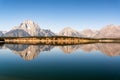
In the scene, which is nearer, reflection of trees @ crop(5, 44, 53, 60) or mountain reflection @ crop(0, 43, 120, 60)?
reflection of trees @ crop(5, 44, 53, 60)

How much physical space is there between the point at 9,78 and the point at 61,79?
8311mm

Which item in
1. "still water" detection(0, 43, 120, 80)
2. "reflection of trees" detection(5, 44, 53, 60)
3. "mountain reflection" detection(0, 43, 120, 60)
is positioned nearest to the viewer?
"still water" detection(0, 43, 120, 80)

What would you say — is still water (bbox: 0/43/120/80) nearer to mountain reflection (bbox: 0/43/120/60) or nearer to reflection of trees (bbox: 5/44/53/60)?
reflection of trees (bbox: 5/44/53/60)

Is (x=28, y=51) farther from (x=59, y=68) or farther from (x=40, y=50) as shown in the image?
(x=59, y=68)

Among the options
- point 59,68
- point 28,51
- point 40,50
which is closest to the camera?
point 59,68

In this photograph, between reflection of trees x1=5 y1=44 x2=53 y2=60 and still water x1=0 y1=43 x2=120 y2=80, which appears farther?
reflection of trees x1=5 y1=44 x2=53 y2=60

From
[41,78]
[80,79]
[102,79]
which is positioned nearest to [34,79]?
[41,78]

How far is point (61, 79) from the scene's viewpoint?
116ft

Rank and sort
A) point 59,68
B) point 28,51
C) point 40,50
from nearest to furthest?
1. point 59,68
2. point 28,51
3. point 40,50

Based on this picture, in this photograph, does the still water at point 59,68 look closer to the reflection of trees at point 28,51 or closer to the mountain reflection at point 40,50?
the reflection of trees at point 28,51

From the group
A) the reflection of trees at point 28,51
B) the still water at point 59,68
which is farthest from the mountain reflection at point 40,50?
the still water at point 59,68

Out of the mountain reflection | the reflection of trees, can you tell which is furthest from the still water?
the mountain reflection

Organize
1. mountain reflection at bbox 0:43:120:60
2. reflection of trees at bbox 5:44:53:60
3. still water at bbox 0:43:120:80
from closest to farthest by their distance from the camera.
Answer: still water at bbox 0:43:120:80 → reflection of trees at bbox 5:44:53:60 → mountain reflection at bbox 0:43:120:60

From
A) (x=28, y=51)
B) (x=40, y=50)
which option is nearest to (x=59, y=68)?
(x=28, y=51)
